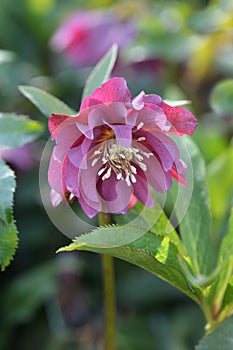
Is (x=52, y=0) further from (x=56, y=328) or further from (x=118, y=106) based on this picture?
(x=118, y=106)

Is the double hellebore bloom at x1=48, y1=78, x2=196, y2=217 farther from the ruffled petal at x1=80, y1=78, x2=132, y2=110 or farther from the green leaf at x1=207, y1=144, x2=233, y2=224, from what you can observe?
the green leaf at x1=207, y1=144, x2=233, y2=224

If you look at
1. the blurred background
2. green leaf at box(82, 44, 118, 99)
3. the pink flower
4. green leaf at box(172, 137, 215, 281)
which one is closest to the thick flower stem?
green leaf at box(172, 137, 215, 281)

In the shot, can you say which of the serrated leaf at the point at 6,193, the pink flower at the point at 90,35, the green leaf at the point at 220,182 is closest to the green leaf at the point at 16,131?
the serrated leaf at the point at 6,193

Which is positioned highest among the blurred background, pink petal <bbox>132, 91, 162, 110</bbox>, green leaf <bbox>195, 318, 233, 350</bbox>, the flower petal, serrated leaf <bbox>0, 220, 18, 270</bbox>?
pink petal <bbox>132, 91, 162, 110</bbox>

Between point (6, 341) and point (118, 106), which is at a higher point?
point (118, 106)

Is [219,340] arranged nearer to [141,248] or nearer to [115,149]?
[141,248]

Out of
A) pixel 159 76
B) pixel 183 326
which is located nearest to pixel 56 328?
pixel 183 326
